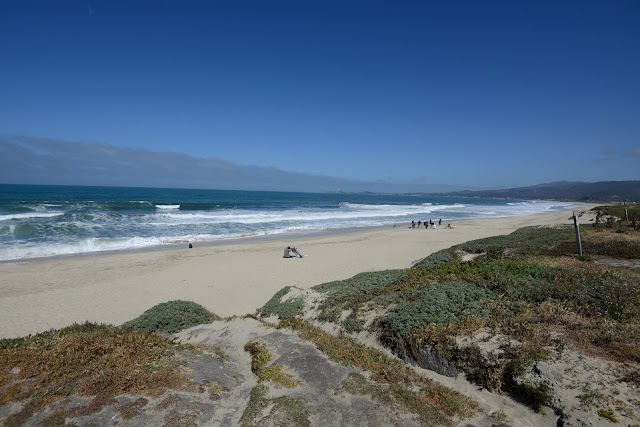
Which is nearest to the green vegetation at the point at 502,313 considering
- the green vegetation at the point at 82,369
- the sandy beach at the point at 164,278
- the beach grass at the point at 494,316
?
the beach grass at the point at 494,316

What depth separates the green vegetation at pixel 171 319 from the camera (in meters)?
8.75

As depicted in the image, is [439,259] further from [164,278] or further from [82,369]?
[82,369]

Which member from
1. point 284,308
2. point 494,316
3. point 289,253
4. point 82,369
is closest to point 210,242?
point 289,253

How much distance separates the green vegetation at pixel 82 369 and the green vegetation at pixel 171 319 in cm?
272

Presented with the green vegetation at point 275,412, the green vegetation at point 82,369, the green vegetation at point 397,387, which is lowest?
the green vegetation at point 397,387

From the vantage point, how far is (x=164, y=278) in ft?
52.9

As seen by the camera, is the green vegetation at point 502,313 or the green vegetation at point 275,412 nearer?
the green vegetation at point 275,412

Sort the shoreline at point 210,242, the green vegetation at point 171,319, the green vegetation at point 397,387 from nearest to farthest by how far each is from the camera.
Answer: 1. the green vegetation at point 397,387
2. the green vegetation at point 171,319
3. the shoreline at point 210,242

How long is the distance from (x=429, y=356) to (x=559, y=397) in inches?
78.7

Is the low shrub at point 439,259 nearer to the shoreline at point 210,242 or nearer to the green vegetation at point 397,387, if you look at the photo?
the green vegetation at point 397,387

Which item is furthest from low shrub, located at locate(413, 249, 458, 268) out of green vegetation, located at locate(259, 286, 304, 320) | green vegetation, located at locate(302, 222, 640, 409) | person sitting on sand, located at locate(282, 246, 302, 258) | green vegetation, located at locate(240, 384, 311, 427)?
green vegetation, located at locate(240, 384, 311, 427)

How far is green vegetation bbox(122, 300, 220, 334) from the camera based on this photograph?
8.75 m

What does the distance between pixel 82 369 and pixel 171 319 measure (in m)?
4.20

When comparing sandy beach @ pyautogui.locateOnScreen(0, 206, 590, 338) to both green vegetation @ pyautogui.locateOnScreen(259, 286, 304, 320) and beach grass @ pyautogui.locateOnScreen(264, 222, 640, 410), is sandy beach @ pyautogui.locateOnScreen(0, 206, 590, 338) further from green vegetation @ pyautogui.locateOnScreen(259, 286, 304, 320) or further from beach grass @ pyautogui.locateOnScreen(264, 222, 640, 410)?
beach grass @ pyautogui.locateOnScreen(264, 222, 640, 410)
